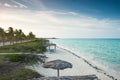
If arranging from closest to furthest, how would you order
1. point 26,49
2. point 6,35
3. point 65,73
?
point 65,73 → point 26,49 → point 6,35

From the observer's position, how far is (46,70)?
19062 millimetres

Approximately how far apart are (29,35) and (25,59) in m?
87.3

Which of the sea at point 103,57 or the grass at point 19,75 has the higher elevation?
the grass at point 19,75

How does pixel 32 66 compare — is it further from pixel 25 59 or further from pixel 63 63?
pixel 63 63

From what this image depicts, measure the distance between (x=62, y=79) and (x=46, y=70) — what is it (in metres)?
8.98

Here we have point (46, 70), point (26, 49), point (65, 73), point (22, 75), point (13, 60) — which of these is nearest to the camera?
point (22, 75)

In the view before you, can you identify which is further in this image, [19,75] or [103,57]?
[103,57]

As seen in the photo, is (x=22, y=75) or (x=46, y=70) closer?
(x=22, y=75)

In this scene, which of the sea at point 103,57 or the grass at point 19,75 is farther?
the sea at point 103,57

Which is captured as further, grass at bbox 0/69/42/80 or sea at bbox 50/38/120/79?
sea at bbox 50/38/120/79

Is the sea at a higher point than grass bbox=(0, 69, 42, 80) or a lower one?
lower

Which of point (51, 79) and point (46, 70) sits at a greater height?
point (51, 79)

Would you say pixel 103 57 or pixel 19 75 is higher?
pixel 19 75

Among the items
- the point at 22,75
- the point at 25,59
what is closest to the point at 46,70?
the point at 25,59
